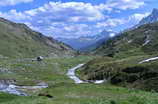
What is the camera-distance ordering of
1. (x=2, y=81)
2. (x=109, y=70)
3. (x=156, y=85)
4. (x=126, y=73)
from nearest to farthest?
(x=156, y=85)
(x=126, y=73)
(x=2, y=81)
(x=109, y=70)

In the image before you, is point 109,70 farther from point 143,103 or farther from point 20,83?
point 143,103

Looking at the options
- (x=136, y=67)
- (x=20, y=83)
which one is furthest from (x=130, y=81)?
(x=20, y=83)

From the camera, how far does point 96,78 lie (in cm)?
11094

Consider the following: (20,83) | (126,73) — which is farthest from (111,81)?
(20,83)

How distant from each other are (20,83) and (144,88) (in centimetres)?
4746

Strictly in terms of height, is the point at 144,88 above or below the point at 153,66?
below

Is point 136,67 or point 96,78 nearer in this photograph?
point 136,67

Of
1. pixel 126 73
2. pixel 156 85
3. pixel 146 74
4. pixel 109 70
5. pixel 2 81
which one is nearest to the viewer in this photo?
pixel 156 85

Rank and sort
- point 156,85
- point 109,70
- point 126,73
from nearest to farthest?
point 156,85 → point 126,73 → point 109,70

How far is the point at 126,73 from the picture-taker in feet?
Answer: 294

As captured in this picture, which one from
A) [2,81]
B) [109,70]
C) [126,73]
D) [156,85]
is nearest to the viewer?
[156,85]

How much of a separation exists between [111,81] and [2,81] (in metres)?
36.9

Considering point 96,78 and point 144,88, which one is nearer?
point 144,88

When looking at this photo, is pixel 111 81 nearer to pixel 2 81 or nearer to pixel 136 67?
pixel 136 67
